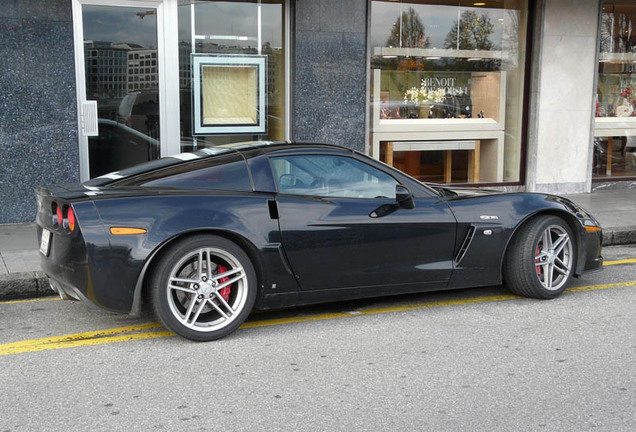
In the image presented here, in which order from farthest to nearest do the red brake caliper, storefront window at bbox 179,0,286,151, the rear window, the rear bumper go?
storefront window at bbox 179,0,286,151, the rear bumper, the rear window, the red brake caliper

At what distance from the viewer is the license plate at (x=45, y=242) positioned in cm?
516

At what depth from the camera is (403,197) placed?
5613 millimetres

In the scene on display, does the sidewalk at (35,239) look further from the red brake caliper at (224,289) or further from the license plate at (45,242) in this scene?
the red brake caliper at (224,289)


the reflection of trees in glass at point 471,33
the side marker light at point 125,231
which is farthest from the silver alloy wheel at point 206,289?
the reflection of trees in glass at point 471,33

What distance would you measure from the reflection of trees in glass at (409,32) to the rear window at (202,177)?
21.3 ft

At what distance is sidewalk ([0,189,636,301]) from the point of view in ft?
21.3

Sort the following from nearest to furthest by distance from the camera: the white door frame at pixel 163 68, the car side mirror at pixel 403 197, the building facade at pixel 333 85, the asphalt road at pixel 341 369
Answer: the asphalt road at pixel 341 369 < the car side mirror at pixel 403 197 < the building facade at pixel 333 85 < the white door frame at pixel 163 68

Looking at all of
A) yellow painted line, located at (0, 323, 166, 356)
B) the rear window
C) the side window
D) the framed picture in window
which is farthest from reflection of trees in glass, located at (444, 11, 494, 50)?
yellow painted line, located at (0, 323, 166, 356)

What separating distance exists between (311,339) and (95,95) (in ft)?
18.8

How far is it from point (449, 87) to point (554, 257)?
6.23 meters

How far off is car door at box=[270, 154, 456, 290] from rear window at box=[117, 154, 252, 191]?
0.25 m

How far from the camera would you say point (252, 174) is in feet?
17.7

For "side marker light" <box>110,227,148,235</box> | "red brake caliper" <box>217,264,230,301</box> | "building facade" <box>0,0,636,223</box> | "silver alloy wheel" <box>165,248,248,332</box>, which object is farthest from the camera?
"building facade" <box>0,0,636,223</box>

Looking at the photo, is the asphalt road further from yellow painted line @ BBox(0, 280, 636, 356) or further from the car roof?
the car roof
